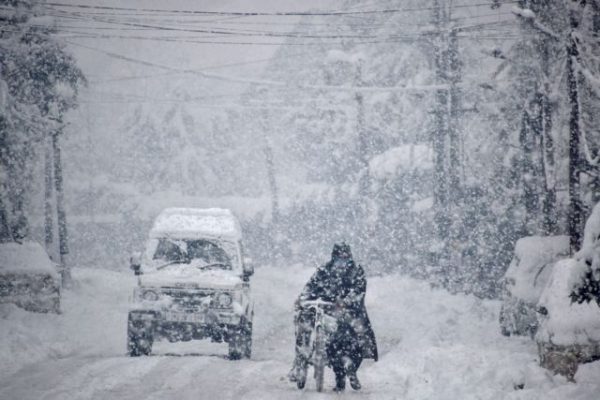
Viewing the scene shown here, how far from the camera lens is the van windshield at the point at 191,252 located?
39.9ft

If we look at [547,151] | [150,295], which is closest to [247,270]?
[150,295]

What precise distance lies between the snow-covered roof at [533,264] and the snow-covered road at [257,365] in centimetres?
107

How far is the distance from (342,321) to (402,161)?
24731mm

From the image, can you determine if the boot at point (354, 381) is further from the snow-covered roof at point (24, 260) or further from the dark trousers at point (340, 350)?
the snow-covered roof at point (24, 260)

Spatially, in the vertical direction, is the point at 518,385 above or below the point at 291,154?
below

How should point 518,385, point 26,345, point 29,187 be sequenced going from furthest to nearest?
point 29,187
point 26,345
point 518,385

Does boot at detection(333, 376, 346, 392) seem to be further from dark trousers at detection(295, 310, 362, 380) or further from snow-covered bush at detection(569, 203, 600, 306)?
snow-covered bush at detection(569, 203, 600, 306)

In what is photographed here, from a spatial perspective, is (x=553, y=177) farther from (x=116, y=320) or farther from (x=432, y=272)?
(x=116, y=320)

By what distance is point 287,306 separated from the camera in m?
23.1

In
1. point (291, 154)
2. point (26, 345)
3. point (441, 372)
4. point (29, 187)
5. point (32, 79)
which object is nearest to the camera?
point (441, 372)

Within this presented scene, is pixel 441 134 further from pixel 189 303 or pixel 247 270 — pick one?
pixel 189 303

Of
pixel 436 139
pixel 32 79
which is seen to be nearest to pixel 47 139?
pixel 32 79

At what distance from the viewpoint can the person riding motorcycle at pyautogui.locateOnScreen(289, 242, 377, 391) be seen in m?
8.77

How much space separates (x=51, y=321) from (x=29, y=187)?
15.3m
